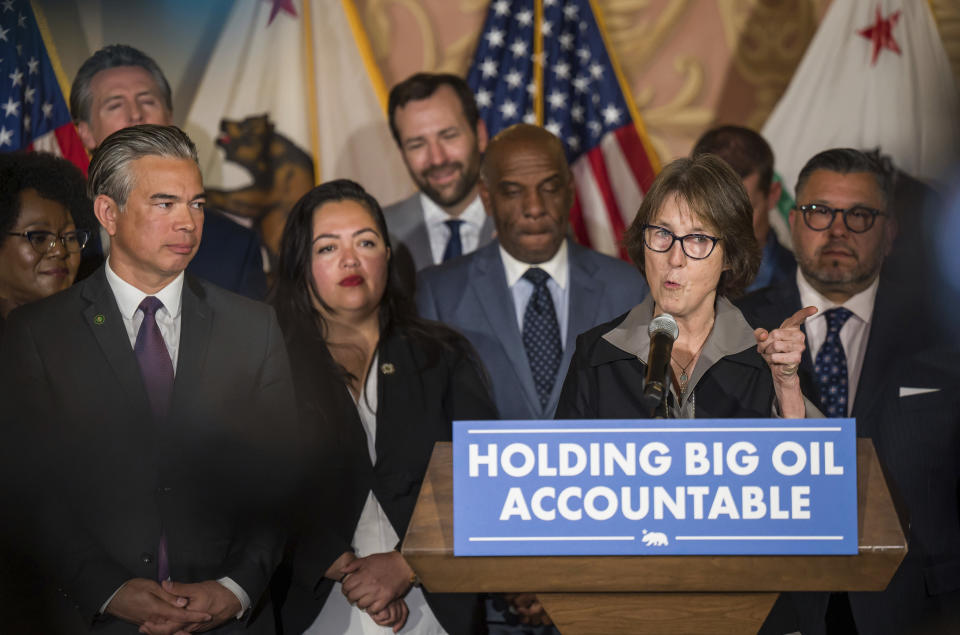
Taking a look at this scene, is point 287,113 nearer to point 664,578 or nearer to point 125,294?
point 125,294

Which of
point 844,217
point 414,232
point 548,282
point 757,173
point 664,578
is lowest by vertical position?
point 664,578

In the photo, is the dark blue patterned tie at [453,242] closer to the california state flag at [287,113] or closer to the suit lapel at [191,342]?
the california state flag at [287,113]

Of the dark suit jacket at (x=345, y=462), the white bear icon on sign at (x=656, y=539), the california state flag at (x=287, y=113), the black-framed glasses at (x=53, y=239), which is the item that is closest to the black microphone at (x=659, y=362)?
the white bear icon on sign at (x=656, y=539)

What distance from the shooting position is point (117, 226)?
303 centimetres

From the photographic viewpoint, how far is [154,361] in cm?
300

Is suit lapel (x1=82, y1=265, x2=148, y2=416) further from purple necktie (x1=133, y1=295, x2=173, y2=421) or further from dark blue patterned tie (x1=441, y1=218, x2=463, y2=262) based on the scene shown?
dark blue patterned tie (x1=441, y1=218, x2=463, y2=262)

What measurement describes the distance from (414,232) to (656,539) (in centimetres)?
268

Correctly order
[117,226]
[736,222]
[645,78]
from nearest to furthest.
A: 1. [736,222]
2. [117,226]
3. [645,78]

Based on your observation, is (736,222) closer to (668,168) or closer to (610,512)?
(668,168)

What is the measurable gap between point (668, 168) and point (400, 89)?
1.95 metres

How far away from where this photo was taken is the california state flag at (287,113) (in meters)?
4.51

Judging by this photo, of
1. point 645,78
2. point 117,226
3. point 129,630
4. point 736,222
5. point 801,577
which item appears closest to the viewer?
point 801,577

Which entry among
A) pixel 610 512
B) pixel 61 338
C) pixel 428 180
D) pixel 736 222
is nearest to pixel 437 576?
pixel 610 512

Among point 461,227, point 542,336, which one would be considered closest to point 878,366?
point 542,336
